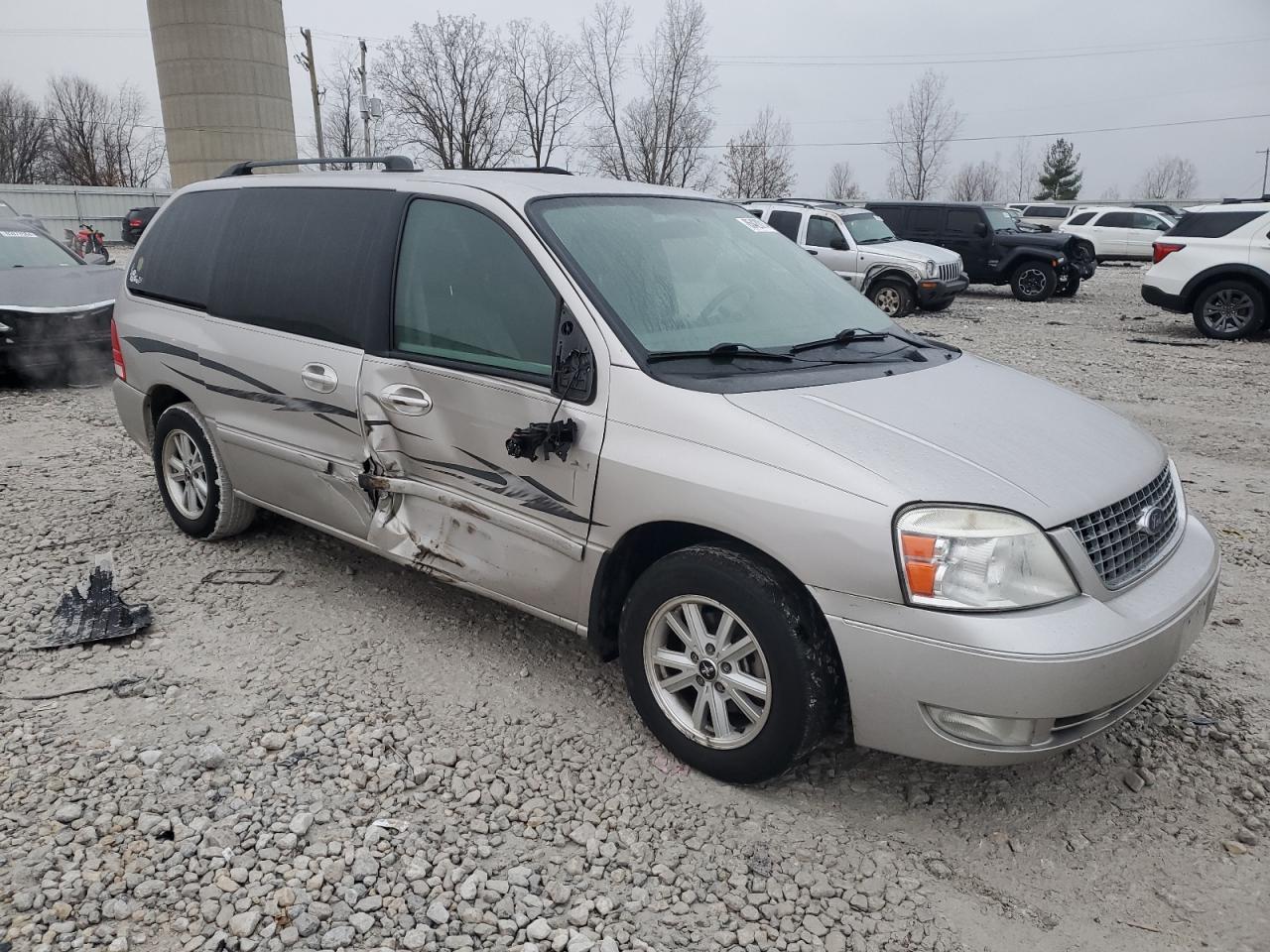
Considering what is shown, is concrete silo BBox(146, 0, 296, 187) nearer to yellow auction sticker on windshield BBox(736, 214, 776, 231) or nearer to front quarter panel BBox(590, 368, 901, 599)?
yellow auction sticker on windshield BBox(736, 214, 776, 231)

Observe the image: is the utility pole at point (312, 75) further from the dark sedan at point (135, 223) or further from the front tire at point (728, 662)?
the front tire at point (728, 662)

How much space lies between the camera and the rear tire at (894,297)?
1588cm

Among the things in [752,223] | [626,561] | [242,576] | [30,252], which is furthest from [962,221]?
[626,561]

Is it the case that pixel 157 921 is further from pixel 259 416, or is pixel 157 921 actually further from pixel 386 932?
pixel 259 416

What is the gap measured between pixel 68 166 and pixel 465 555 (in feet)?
227

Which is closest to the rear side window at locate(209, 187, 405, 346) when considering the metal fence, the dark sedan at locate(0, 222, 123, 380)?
the dark sedan at locate(0, 222, 123, 380)

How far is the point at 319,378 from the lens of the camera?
4.00 m

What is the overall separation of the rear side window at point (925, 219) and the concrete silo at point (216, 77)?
2593 centimetres

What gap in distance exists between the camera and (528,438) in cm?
325

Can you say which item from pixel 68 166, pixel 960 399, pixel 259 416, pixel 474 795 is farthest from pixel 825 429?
pixel 68 166

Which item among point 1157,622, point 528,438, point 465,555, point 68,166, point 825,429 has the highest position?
point 825,429

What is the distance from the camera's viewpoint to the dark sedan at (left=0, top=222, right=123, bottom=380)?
30.4 feet

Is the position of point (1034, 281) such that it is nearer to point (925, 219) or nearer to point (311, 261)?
point (925, 219)

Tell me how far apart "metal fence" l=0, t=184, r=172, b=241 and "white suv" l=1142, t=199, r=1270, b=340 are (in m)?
40.9
